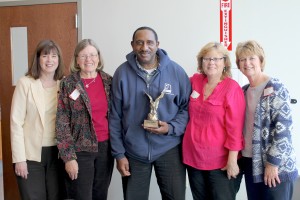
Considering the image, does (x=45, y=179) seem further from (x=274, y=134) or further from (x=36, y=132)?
(x=274, y=134)

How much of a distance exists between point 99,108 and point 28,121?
1.57ft

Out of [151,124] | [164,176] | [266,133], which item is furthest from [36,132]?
[266,133]

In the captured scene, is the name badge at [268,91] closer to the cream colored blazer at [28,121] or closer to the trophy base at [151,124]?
the trophy base at [151,124]

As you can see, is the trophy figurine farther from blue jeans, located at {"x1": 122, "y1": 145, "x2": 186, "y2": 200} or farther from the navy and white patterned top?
the navy and white patterned top

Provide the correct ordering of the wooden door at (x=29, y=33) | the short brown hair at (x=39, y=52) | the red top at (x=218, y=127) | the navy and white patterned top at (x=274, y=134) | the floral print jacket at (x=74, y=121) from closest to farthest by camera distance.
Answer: the navy and white patterned top at (x=274, y=134), the red top at (x=218, y=127), the floral print jacket at (x=74, y=121), the short brown hair at (x=39, y=52), the wooden door at (x=29, y=33)

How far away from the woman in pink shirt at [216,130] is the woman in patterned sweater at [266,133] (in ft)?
0.22

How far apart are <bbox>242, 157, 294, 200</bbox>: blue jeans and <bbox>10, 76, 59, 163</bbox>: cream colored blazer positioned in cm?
131

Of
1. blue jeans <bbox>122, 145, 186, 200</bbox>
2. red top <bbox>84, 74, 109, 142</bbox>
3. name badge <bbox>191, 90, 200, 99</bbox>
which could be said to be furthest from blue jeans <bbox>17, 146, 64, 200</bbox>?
name badge <bbox>191, 90, 200, 99</bbox>

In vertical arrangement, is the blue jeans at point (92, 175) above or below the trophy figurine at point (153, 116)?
below

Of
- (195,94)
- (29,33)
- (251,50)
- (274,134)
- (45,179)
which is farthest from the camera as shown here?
(29,33)

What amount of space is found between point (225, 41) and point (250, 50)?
0.91 m

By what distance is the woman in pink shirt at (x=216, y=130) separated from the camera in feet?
5.57

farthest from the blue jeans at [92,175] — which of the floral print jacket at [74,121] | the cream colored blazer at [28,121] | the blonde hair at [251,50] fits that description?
the blonde hair at [251,50]

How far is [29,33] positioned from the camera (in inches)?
115
